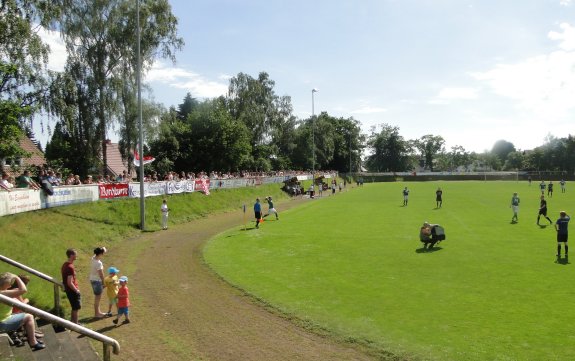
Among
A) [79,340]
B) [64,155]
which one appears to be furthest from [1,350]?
[64,155]

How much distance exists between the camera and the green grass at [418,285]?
893cm

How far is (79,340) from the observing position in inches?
332

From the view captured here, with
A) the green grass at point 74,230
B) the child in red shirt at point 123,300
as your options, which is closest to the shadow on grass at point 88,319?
the child in red shirt at point 123,300

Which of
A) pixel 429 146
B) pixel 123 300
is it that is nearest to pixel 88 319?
pixel 123 300

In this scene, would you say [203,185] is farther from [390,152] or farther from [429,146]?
[429,146]

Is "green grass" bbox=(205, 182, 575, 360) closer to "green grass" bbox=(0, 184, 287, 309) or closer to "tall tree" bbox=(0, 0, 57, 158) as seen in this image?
"green grass" bbox=(0, 184, 287, 309)

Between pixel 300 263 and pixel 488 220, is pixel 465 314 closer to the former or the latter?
pixel 300 263

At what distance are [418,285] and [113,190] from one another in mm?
19805

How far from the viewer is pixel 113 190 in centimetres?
2602

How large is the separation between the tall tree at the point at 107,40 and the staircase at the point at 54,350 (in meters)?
27.4

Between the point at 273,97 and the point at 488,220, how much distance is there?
5433 centimetres

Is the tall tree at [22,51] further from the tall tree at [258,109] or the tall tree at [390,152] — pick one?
the tall tree at [390,152]

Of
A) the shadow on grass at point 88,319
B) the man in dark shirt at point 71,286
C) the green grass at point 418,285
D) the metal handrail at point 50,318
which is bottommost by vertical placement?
the shadow on grass at point 88,319

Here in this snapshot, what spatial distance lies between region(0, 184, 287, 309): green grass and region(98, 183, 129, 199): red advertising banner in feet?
1.45
